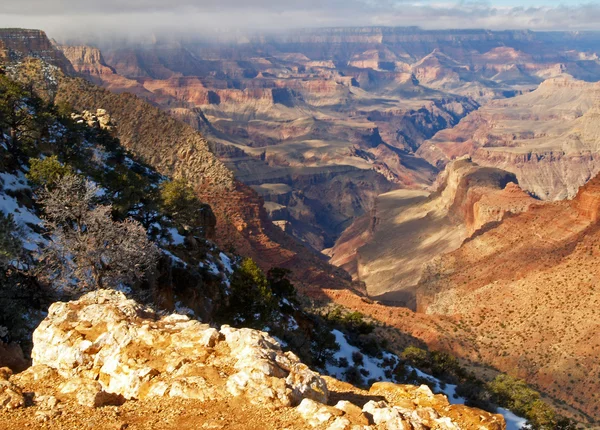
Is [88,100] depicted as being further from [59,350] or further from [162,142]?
[59,350]

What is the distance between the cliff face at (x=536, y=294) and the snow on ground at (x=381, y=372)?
15.8 meters

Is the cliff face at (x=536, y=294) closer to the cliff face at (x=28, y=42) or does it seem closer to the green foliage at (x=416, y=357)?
the green foliage at (x=416, y=357)

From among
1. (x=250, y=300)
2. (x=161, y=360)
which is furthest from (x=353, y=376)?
(x=161, y=360)

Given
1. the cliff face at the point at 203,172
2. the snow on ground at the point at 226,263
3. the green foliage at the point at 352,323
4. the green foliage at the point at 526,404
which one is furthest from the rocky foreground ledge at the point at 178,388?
the cliff face at the point at 203,172

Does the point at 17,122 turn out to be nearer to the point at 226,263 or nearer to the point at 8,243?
the point at 226,263

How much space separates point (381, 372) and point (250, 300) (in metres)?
12.0

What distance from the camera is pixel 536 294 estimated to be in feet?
195

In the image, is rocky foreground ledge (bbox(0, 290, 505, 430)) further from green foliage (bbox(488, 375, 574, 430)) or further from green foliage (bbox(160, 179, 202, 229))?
green foliage (bbox(160, 179, 202, 229))

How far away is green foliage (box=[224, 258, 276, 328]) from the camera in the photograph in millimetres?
30922

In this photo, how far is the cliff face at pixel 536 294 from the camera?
49.6 m

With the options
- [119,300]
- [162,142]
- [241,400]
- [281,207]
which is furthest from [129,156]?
[281,207]

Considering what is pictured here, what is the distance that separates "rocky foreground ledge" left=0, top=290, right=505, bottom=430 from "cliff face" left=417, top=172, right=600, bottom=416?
3963cm

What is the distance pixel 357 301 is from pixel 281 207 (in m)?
118

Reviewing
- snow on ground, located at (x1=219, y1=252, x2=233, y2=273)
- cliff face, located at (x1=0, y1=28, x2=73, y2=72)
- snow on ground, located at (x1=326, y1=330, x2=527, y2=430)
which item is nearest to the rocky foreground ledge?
snow on ground, located at (x1=326, y1=330, x2=527, y2=430)
